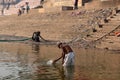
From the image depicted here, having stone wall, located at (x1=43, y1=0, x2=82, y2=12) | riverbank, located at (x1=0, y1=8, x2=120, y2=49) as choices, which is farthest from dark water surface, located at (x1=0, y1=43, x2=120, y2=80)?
stone wall, located at (x1=43, y1=0, x2=82, y2=12)

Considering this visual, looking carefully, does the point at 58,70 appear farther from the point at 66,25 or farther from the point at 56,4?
the point at 56,4

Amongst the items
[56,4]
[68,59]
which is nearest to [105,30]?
[68,59]

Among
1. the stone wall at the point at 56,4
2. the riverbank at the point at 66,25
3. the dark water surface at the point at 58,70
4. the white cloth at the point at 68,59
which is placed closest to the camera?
the dark water surface at the point at 58,70

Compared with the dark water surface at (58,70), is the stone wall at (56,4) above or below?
above

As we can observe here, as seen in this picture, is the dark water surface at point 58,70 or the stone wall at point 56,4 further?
the stone wall at point 56,4

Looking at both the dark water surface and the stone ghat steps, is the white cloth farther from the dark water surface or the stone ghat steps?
the stone ghat steps

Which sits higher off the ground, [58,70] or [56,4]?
[56,4]

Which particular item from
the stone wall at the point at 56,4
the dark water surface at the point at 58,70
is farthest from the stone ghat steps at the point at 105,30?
the stone wall at the point at 56,4

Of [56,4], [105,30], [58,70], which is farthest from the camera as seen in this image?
[56,4]

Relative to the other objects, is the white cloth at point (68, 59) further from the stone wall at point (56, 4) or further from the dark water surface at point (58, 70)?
the stone wall at point (56, 4)

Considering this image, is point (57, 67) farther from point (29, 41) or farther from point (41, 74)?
point (29, 41)

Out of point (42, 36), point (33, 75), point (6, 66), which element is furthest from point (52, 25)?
point (33, 75)

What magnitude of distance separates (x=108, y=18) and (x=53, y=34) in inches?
211

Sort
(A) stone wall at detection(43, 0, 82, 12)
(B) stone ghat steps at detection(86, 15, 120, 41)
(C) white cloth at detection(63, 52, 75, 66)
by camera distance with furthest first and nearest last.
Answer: (A) stone wall at detection(43, 0, 82, 12) → (B) stone ghat steps at detection(86, 15, 120, 41) → (C) white cloth at detection(63, 52, 75, 66)
